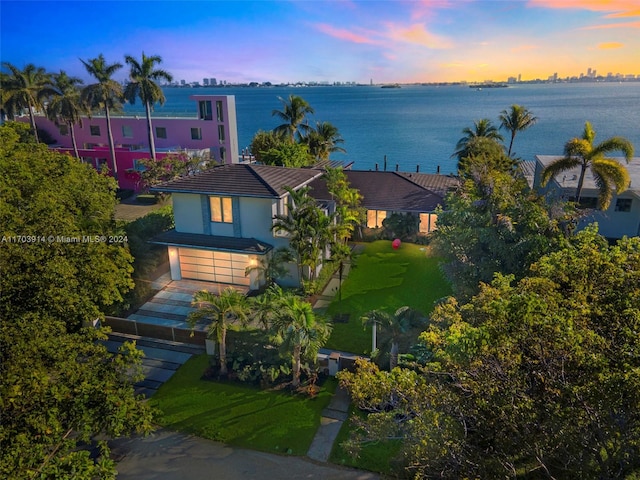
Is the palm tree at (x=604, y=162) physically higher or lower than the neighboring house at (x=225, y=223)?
higher

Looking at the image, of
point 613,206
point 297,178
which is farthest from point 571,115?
point 297,178

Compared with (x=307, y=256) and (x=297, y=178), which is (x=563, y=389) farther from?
(x=297, y=178)

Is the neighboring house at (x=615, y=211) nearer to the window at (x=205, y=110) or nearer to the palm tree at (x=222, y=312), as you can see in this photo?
the palm tree at (x=222, y=312)

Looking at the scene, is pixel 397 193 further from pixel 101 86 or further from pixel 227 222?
pixel 101 86

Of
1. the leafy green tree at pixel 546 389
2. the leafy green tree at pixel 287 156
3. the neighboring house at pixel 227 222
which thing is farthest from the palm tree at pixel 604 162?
the leafy green tree at pixel 287 156

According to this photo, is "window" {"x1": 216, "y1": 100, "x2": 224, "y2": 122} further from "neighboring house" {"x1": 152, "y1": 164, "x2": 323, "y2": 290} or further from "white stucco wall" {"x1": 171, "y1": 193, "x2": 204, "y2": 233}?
"white stucco wall" {"x1": 171, "y1": 193, "x2": 204, "y2": 233}

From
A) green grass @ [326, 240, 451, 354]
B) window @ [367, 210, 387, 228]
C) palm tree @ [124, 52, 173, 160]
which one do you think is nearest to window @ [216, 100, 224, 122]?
palm tree @ [124, 52, 173, 160]

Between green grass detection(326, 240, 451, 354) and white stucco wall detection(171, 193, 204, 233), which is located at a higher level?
white stucco wall detection(171, 193, 204, 233)
